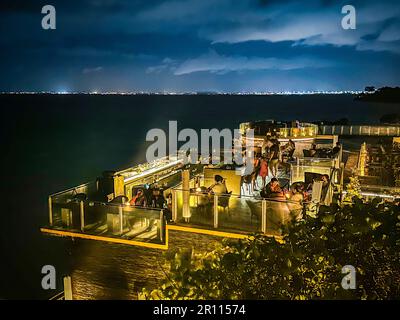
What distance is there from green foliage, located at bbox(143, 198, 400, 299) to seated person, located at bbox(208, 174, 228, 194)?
5623 millimetres

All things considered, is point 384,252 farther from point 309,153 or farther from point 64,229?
point 309,153

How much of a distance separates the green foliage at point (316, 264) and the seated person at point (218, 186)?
5623mm

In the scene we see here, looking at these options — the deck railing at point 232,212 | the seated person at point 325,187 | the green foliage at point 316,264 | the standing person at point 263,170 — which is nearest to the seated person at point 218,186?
the deck railing at point 232,212

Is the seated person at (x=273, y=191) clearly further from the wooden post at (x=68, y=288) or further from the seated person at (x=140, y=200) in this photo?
the wooden post at (x=68, y=288)

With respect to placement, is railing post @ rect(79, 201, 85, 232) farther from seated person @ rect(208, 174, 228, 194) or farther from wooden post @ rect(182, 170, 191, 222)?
seated person @ rect(208, 174, 228, 194)

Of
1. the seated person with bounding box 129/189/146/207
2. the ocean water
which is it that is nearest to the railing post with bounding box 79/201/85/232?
the ocean water

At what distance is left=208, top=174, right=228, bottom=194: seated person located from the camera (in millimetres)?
10219

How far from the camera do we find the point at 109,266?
36.1 ft

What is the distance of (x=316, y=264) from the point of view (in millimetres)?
4254

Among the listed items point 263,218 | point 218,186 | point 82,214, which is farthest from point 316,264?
point 82,214

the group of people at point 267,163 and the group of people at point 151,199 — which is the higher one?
the group of people at point 267,163

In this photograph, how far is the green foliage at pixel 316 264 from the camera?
4.10 meters
